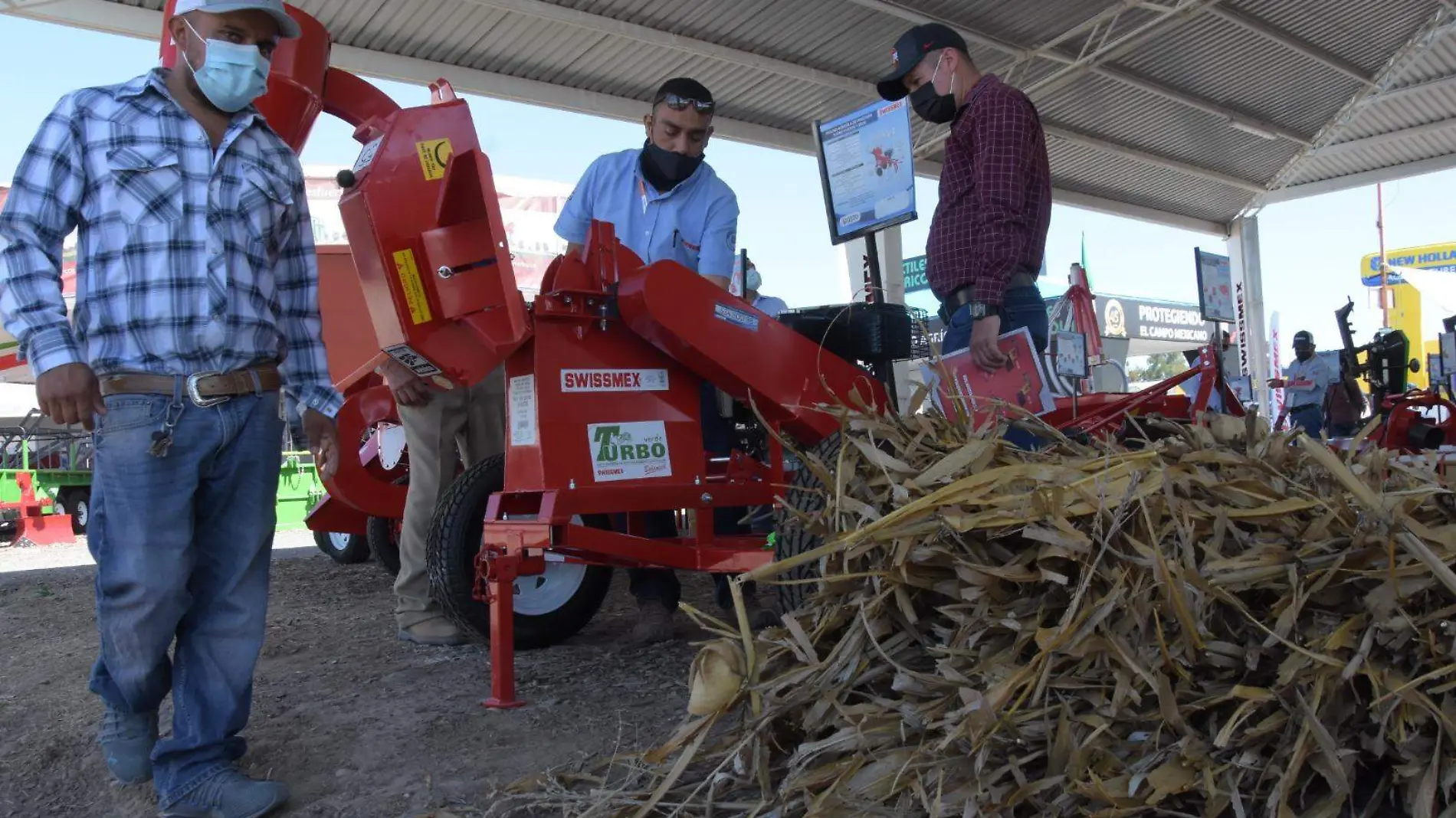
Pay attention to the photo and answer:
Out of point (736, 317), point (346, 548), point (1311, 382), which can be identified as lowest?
point (346, 548)

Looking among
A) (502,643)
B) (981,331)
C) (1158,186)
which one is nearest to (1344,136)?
(1158,186)

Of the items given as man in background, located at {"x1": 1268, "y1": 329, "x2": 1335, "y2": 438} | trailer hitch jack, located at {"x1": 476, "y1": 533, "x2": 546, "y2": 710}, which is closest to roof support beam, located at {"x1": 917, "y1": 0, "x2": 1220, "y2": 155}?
man in background, located at {"x1": 1268, "y1": 329, "x2": 1335, "y2": 438}

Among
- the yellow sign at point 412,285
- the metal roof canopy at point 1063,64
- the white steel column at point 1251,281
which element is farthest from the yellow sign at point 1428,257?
the yellow sign at point 412,285

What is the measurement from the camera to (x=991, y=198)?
3.00 meters

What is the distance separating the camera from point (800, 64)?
12.0 meters

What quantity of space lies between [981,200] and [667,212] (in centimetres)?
121

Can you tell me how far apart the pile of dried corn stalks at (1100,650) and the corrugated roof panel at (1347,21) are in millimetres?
12367

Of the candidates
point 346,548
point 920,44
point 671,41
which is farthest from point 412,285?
point 671,41

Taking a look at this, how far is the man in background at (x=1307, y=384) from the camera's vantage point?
10672 mm

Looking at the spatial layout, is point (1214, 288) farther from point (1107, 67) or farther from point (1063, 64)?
point (1107, 67)

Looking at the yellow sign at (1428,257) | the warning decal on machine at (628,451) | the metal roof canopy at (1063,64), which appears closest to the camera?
the warning decal on machine at (628,451)

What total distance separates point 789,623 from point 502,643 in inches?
55.2

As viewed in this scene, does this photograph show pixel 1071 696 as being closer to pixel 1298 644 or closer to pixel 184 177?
pixel 1298 644

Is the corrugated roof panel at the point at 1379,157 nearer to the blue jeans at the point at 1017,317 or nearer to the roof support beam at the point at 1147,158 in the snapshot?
the roof support beam at the point at 1147,158
